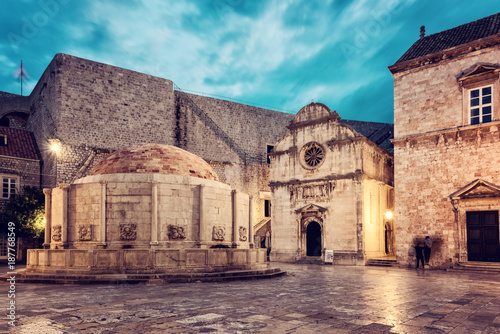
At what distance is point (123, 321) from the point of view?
6035 millimetres

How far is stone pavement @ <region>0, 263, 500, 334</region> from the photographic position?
567cm

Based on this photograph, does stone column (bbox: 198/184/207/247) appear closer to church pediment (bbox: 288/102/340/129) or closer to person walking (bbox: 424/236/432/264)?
person walking (bbox: 424/236/432/264)

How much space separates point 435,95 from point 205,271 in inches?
571

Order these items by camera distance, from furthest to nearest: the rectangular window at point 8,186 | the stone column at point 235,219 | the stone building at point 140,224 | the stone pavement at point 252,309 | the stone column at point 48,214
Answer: the rectangular window at point 8,186, the stone column at point 235,219, the stone column at point 48,214, the stone building at point 140,224, the stone pavement at point 252,309

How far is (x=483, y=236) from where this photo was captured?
682 inches

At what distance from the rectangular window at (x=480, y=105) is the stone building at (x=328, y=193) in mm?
6115

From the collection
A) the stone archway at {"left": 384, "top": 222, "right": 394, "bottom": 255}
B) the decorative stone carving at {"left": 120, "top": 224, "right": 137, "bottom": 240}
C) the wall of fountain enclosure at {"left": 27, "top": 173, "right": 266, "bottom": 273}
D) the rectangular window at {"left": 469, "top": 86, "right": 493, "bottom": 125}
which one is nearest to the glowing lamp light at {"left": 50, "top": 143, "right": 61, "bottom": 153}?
the wall of fountain enclosure at {"left": 27, "top": 173, "right": 266, "bottom": 273}

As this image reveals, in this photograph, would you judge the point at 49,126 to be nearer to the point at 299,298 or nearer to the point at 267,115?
the point at 267,115

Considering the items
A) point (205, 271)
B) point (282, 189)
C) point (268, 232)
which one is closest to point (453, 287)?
point (205, 271)

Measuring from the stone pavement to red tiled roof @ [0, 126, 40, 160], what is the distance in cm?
1966

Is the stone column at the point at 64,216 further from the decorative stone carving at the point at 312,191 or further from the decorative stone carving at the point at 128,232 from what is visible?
the decorative stone carving at the point at 312,191

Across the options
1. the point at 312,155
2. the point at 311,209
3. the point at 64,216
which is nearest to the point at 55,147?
the point at 64,216

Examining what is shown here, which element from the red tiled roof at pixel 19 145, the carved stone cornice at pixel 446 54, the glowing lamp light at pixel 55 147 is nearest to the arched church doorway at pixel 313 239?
the carved stone cornice at pixel 446 54

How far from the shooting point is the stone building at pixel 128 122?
26.9m
